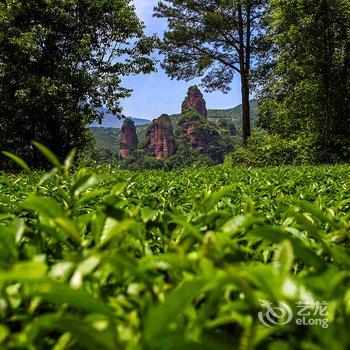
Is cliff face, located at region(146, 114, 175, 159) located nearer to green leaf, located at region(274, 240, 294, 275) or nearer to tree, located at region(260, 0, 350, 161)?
tree, located at region(260, 0, 350, 161)

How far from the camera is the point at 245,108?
28.5 metres

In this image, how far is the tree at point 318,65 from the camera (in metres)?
21.7

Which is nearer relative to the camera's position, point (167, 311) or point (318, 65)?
point (167, 311)

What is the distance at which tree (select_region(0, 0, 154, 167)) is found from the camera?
2098cm

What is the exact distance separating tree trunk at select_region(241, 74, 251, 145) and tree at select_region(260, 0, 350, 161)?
123 inches

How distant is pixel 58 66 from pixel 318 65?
13.0 meters

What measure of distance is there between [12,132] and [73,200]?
2312 centimetres

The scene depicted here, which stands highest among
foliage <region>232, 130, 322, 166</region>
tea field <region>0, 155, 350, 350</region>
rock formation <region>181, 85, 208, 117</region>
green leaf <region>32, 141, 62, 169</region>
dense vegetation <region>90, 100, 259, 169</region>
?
rock formation <region>181, 85, 208, 117</region>

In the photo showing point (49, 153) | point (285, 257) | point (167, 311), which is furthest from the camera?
point (49, 153)

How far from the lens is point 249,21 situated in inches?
1110

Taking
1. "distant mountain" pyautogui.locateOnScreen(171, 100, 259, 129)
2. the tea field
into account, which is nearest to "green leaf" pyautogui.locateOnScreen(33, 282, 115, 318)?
the tea field

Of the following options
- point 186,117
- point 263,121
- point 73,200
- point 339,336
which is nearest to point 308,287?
point 339,336

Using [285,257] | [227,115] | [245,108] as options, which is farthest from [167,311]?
[227,115]

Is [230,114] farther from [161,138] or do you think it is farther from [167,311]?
[167,311]
